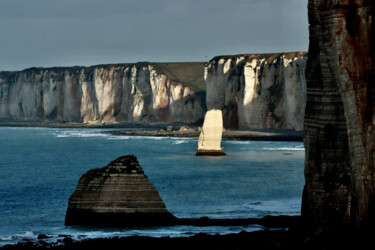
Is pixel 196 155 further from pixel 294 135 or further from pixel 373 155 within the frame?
pixel 373 155

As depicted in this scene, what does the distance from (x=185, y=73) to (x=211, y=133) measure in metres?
122

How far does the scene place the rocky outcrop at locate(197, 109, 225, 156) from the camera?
64500 mm

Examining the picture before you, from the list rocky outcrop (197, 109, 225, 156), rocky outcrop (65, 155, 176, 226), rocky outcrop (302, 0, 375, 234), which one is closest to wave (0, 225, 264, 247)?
rocky outcrop (65, 155, 176, 226)

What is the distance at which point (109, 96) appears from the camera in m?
174

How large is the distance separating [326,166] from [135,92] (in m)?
149

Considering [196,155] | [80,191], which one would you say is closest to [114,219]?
[80,191]

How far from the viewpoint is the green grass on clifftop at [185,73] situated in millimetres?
174000

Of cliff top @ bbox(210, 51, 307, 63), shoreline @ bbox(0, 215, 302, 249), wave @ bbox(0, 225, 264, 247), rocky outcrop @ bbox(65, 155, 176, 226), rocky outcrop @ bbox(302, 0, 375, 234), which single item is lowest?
wave @ bbox(0, 225, 264, 247)

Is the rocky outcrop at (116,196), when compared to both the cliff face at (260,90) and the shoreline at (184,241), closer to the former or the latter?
the shoreline at (184,241)

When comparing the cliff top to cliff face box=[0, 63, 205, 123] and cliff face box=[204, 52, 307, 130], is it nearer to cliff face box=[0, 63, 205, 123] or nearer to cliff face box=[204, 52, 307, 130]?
cliff face box=[204, 52, 307, 130]

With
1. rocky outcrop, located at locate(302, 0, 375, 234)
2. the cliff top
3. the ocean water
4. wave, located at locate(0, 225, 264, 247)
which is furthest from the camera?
the cliff top

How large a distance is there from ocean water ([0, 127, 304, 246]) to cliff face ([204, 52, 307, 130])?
26.6 m

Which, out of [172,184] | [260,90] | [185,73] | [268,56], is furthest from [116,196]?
[185,73]

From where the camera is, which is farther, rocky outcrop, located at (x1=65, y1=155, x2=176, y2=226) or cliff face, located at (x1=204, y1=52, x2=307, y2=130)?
cliff face, located at (x1=204, y1=52, x2=307, y2=130)
